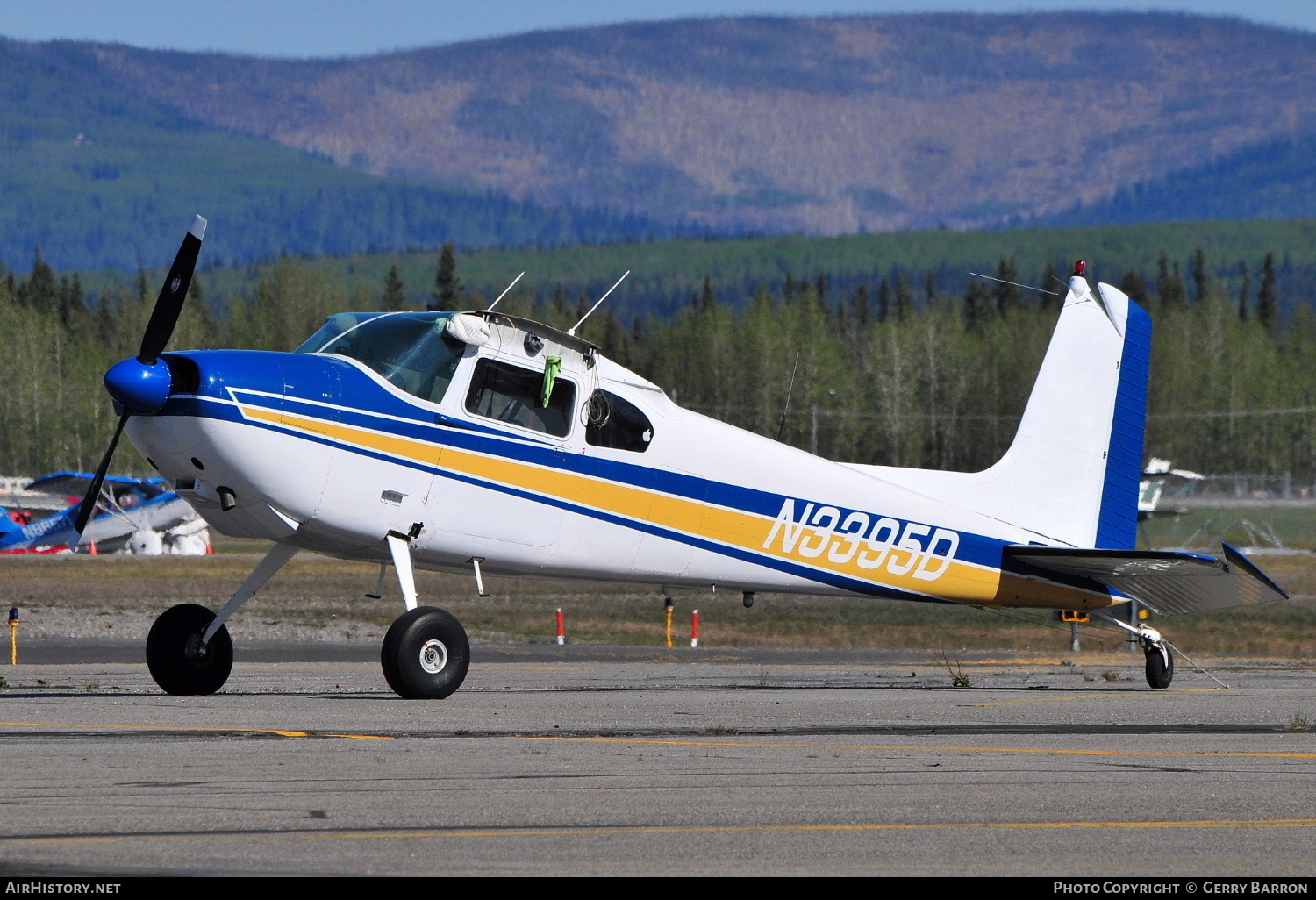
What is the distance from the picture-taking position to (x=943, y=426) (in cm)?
11338

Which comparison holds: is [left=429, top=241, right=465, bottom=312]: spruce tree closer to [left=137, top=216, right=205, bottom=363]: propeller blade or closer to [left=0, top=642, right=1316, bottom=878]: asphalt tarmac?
[left=0, top=642, right=1316, bottom=878]: asphalt tarmac

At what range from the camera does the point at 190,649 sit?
522 inches

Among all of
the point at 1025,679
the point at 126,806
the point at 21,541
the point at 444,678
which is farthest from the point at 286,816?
the point at 21,541

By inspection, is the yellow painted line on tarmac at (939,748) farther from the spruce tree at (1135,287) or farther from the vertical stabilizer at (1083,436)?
the spruce tree at (1135,287)

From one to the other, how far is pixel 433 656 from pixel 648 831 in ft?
19.5

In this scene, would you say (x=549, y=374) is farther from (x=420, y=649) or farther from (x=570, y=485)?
(x=420, y=649)

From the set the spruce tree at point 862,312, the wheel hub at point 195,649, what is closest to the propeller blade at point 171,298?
the wheel hub at point 195,649

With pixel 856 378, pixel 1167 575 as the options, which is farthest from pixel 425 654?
pixel 856 378

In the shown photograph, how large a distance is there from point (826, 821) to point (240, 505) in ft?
22.2

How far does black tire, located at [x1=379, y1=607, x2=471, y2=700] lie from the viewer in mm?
12359

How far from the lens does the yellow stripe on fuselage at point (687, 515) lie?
12609mm

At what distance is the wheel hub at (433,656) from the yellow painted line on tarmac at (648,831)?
5749mm

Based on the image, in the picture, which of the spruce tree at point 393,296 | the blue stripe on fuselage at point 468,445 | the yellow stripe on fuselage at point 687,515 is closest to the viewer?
the blue stripe on fuselage at point 468,445

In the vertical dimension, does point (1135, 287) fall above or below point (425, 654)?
above
